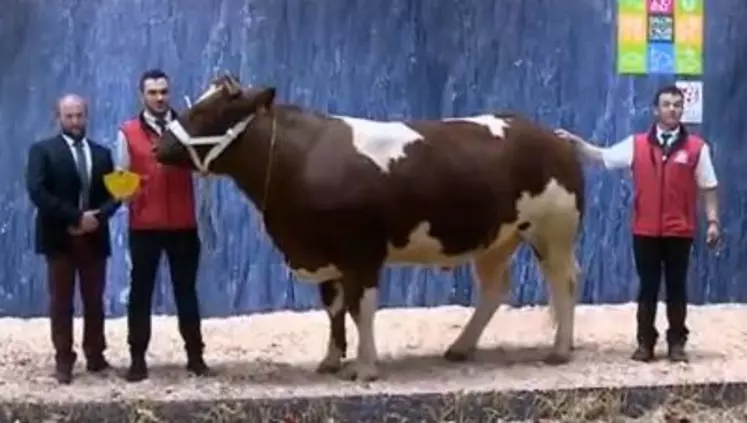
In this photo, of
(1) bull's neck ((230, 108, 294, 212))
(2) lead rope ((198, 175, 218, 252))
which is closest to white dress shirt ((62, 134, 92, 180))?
(1) bull's neck ((230, 108, 294, 212))

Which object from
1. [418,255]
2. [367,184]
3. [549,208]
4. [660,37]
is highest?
[660,37]

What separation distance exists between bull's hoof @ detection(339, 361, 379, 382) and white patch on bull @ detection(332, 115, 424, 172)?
896 mm

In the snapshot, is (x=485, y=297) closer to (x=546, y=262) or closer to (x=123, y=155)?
(x=546, y=262)

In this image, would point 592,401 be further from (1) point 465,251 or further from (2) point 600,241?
(2) point 600,241

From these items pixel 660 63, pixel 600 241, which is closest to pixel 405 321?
pixel 600 241

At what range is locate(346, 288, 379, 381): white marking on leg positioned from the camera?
23.3 ft

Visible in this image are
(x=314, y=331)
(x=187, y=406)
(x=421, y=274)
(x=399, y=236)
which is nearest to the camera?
(x=187, y=406)

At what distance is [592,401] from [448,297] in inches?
101

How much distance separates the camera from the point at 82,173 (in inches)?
280

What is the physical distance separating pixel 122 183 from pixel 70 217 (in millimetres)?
273

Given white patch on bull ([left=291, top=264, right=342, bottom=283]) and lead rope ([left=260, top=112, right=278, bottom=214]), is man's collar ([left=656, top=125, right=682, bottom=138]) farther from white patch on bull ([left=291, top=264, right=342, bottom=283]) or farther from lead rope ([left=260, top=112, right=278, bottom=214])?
lead rope ([left=260, top=112, right=278, bottom=214])

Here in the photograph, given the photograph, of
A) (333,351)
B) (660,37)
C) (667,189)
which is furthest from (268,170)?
(660,37)

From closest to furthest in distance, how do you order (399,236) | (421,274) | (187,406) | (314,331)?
(187,406)
(399,236)
(314,331)
(421,274)

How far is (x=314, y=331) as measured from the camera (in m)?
8.61
